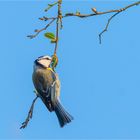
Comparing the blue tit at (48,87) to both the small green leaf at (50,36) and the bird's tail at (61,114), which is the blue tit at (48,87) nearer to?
the bird's tail at (61,114)

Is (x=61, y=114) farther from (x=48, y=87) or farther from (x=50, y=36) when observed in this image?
(x=50, y=36)

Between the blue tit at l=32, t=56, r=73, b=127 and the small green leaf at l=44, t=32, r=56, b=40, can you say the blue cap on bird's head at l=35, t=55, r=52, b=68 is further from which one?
the small green leaf at l=44, t=32, r=56, b=40

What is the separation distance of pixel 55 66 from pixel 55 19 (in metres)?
0.88

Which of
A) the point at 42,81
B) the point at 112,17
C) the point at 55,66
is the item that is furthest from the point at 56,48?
the point at 42,81

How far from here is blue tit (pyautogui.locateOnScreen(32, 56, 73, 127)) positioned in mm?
6676

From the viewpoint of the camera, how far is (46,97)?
276 inches

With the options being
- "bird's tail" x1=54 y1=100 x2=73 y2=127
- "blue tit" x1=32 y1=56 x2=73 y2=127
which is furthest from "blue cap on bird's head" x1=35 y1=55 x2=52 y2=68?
"bird's tail" x1=54 y1=100 x2=73 y2=127

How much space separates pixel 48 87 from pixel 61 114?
0.83 metres

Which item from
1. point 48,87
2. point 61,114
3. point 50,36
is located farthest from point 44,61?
point 50,36

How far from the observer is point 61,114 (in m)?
6.51

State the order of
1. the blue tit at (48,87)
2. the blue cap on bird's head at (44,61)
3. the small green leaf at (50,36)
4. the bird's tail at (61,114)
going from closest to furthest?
the small green leaf at (50,36) → the bird's tail at (61,114) → the blue tit at (48,87) → the blue cap on bird's head at (44,61)

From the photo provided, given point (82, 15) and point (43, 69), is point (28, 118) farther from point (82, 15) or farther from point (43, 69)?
point (43, 69)

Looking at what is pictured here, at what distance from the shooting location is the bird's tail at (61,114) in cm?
588

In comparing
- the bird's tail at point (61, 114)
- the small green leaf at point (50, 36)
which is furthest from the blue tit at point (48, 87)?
the small green leaf at point (50, 36)
